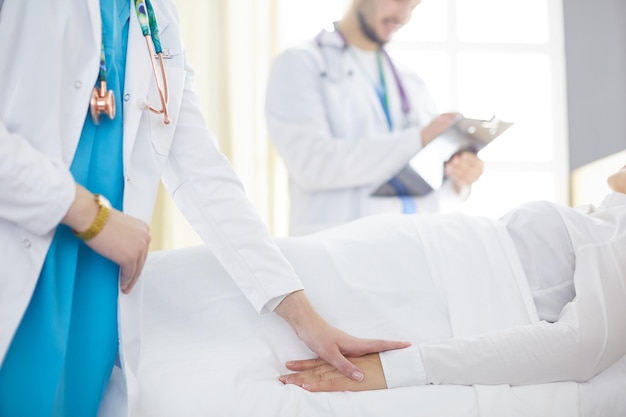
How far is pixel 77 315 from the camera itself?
912 mm

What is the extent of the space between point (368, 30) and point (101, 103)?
1.78 metres

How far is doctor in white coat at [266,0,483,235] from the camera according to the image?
7.73 ft

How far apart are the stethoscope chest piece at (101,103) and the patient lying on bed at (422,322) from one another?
339mm

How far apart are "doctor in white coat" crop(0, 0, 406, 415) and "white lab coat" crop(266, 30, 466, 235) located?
1217 millimetres

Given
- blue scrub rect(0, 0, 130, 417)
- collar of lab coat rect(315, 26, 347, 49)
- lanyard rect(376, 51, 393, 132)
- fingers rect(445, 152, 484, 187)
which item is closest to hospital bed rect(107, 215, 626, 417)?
blue scrub rect(0, 0, 130, 417)

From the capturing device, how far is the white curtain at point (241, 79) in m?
3.50

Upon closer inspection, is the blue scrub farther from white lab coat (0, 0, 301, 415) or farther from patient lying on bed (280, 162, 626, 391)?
patient lying on bed (280, 162, 626, 391)

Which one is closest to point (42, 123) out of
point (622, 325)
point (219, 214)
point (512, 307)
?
point (219, 214)

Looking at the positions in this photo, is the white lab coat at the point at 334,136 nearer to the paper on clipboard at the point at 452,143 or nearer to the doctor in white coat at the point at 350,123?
the doctor in white coat at the point at 350,123

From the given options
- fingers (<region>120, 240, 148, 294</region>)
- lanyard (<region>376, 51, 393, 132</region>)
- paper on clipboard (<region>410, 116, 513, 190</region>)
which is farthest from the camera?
lanyard (<region>376, 51, 393, 132</region>)

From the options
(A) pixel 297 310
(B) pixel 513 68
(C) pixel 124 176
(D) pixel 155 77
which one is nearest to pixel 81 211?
(C) pixel 124 176

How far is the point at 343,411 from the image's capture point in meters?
1.00

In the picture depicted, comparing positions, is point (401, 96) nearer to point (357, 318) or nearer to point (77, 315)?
point (357, 318)

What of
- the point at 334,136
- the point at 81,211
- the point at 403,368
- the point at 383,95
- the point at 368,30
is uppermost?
the point at 368,30
